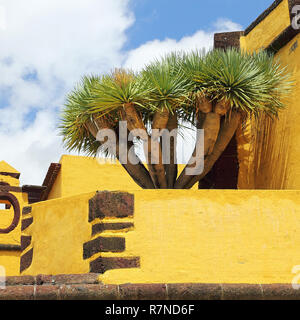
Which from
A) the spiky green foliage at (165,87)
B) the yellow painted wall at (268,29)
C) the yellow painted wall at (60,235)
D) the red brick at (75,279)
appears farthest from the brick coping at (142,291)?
the yellow painted wall at (268,29)

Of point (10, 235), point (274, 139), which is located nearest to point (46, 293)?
point (274, 139)

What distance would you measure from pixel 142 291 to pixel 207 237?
5.11ft

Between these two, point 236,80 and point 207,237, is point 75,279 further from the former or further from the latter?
point 236,80

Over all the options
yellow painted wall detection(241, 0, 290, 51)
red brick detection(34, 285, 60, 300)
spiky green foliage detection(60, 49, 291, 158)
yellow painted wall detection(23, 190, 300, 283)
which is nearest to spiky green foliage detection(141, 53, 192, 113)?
spiky green foliage detection(60, 49, 291, 158)

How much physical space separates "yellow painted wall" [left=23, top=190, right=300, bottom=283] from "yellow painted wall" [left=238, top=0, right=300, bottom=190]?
2.02 metres

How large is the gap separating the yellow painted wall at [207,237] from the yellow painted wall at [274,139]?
202 cm

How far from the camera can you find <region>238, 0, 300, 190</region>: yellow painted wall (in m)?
9.38

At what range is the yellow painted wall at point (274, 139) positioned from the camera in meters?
9.38

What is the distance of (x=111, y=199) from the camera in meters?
7.16

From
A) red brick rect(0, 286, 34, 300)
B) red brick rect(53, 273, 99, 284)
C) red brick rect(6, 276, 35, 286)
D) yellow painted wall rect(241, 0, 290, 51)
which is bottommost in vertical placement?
red brick rect(0, 286, 34, 300)

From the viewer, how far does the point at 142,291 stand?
5777 millimetres

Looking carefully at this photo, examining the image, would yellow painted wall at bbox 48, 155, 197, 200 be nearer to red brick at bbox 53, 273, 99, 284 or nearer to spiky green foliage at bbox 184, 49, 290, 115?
spiky green foliage at bbox 184, 49, 290, 115

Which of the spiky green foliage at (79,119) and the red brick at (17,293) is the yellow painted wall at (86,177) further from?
the red brick at (17,293)
